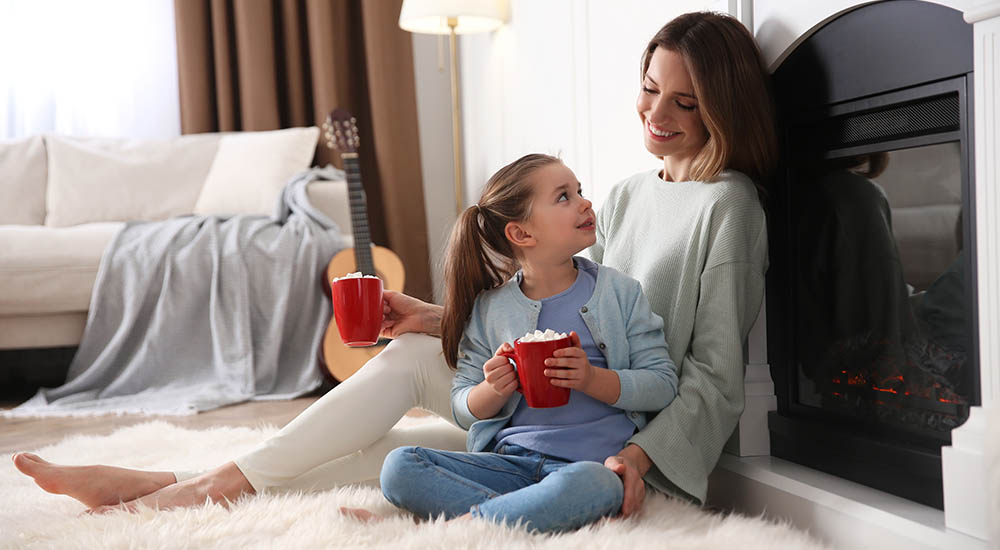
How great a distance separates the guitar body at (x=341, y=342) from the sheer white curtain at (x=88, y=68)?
1.53 meters

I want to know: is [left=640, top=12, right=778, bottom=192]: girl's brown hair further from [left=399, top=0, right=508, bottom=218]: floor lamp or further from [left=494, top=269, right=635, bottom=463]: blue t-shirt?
[left=399, top=0, right=508, bottom=218]: floor lamp

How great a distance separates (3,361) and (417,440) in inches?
88.0

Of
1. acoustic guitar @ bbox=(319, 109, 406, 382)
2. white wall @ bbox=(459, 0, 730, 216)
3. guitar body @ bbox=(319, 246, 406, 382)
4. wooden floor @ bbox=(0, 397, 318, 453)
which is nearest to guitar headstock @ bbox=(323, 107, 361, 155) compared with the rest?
acoustic guitar @ bbox=(319, 109, 406, 382)

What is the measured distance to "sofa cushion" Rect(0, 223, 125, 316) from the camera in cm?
277

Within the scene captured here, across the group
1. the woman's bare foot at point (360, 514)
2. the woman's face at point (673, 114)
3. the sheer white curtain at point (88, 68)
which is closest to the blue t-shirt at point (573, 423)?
the woman's bare foot at point (360, 514)

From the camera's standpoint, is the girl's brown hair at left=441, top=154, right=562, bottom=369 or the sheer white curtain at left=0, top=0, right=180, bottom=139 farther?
the sheer white curtain at left=0, top=0, right=180, bottom=139

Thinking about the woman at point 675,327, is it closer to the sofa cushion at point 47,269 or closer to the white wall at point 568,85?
the white wall at point 568,85

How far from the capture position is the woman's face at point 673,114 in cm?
145

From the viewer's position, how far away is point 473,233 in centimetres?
139

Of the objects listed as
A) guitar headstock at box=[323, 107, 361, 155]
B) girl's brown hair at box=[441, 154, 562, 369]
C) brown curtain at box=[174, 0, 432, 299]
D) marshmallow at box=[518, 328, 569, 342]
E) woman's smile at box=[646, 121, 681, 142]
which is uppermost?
brown curtain at box=[174, 0, 432, 299]

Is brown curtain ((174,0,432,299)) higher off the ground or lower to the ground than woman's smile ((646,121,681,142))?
higher

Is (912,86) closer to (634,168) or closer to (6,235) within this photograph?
(634,168)

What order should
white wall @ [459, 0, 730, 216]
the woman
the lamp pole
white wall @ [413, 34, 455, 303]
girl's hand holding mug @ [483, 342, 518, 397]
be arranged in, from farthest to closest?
1. white wall @ [413, 34, 455, 303]
2. the lamp pole
3. white wall @ [459, 0, 730, 216]
4. the woman
5. girl's hand holding mug @ [483, 342, 518, 397]

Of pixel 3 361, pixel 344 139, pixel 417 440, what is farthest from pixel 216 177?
pixel 417 440
